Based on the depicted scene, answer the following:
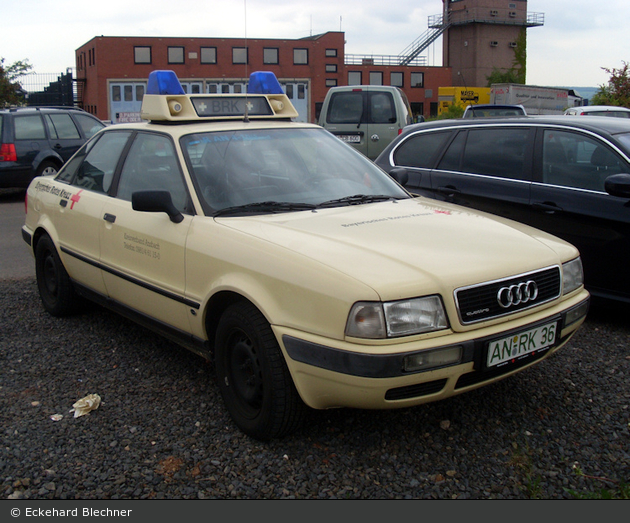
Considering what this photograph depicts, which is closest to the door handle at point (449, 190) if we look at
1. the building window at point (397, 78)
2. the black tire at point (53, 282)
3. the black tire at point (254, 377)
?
the black tire at point (254, 377)

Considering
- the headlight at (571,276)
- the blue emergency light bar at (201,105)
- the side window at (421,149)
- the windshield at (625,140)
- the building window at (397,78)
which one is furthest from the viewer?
the building window at (397,78)

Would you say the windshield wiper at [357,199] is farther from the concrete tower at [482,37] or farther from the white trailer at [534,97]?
the concrete tower at [482,37]

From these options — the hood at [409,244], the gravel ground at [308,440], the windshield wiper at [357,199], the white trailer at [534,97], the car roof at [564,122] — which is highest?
the white trailer at [534,97]

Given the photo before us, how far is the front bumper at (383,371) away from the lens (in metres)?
2.60

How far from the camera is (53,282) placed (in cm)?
520

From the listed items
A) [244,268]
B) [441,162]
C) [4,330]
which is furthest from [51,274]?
[441,162]

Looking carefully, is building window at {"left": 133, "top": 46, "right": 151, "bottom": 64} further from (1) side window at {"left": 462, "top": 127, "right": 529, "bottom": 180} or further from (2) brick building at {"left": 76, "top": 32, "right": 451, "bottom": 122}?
(1) side window at {"left": 462, "top": 127, "right": 529, "bottom": 180}

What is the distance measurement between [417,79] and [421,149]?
62584 millimetres

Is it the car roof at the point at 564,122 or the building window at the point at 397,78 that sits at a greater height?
the building window at the point at 397,78

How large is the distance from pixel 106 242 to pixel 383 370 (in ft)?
7.81

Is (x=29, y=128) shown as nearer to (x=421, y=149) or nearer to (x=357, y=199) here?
(x=421, y=149)

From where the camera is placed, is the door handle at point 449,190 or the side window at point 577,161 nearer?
the side window at point 577,161

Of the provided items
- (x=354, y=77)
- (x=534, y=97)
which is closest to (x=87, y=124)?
(x=534, y=97)

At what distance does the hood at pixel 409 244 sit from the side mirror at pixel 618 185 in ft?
3.97
